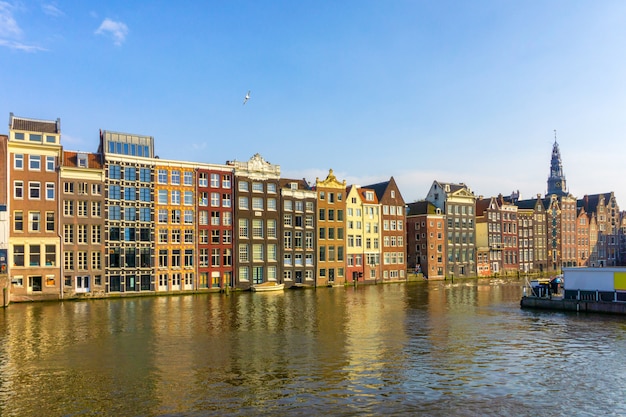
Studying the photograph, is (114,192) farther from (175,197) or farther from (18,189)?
(18,189)

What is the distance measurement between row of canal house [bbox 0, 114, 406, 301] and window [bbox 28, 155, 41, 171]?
13 cm

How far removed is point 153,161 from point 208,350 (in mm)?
56418

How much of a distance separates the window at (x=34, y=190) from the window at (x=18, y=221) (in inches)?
117

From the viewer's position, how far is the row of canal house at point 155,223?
273ft

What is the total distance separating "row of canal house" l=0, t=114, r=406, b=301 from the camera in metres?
83.1

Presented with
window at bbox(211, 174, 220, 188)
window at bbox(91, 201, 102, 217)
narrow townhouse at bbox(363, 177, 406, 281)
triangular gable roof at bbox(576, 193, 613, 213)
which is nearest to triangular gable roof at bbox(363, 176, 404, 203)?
narrow townhouse at bbox(363, 177, 406, 281)

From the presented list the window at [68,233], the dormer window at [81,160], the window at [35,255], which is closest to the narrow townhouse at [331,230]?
the dormer window at [81,160]

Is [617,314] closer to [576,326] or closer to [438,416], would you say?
[576,326]

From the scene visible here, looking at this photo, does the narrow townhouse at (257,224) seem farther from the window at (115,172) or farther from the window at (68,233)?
the window at (68,233)

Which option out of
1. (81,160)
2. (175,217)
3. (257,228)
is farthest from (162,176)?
(257,228)

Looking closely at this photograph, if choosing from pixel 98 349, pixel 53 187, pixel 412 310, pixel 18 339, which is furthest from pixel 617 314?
pixel 53 187

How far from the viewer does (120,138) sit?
93.2 m

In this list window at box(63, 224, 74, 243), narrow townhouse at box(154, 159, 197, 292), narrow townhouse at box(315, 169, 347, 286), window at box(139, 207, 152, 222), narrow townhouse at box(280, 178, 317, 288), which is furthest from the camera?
narrow townhouse at box(315, 169, 347, 286)

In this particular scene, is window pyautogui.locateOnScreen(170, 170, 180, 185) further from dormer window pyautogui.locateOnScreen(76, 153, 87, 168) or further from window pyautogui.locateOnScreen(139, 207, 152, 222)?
dormer window pyautogui.locateOnScreen(76, 153, 87, 168)
